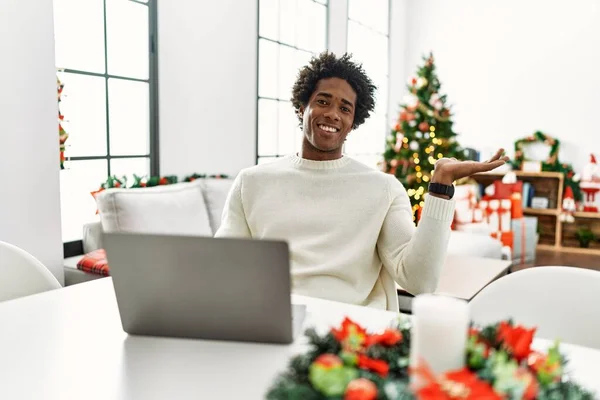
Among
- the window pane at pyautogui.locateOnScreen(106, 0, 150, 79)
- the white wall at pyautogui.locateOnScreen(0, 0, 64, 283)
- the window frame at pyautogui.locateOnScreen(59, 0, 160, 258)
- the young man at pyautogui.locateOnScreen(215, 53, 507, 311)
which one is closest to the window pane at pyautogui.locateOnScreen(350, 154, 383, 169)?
the window frame at pyautogui.locateOnScreen(59, 0, 160, 258)

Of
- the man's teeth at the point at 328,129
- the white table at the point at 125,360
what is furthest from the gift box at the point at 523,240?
the white table at the point at 125,360

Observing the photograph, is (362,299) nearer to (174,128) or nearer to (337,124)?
(337,124)

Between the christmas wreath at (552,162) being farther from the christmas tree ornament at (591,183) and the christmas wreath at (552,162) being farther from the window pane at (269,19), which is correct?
the window pane at (269,19)

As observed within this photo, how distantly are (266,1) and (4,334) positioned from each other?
390cm

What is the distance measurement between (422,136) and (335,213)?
332 centimetres

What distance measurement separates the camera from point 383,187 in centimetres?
160

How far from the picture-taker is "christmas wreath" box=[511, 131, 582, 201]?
5938mm

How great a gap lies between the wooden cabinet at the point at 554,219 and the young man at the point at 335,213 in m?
4.65

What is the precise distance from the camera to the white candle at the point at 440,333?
572 mm

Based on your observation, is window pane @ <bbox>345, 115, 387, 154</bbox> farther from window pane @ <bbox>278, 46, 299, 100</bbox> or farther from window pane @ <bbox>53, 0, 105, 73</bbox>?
window pane @ <bbox>53, 0, 105, 73</bbox>

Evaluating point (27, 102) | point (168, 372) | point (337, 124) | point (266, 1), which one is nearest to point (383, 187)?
point (337, 124)

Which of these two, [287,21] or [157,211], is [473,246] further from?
[287,21]

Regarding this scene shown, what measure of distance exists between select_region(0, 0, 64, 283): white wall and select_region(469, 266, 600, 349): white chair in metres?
2.08

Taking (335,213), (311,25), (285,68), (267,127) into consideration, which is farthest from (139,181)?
(311,25)
